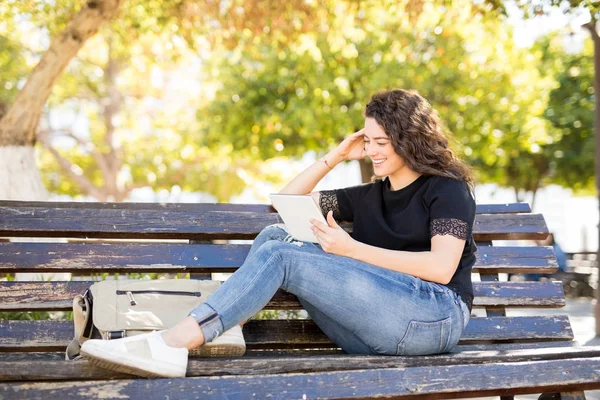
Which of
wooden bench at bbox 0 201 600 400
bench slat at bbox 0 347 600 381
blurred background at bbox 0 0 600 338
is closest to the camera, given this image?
bench slat at bbox 0 347 600 381

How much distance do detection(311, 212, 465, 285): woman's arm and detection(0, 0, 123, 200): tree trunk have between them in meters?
4.72

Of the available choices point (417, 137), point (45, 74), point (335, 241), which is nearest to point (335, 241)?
point (335, 241)

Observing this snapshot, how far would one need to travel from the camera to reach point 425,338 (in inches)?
134

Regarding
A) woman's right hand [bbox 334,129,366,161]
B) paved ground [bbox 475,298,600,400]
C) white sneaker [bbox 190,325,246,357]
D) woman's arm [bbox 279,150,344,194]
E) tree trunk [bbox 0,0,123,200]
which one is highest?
tree trunk [bbox 0,0,123,200]

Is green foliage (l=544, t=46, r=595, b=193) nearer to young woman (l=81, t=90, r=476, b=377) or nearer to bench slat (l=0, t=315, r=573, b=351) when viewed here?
bench slat (l=0, t=315, r=573, b=351)

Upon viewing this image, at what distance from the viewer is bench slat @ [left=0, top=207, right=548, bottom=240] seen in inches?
161

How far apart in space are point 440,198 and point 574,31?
662 cm

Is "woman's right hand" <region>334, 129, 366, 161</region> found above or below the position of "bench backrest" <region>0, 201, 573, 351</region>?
above

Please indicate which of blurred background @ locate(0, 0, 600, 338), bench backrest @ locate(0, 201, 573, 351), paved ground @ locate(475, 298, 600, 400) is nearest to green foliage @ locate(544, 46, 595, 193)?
blurred background @ locate(0, 0, 600, 338)

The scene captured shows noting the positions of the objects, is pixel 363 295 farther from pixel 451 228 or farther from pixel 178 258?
pixel 178 258

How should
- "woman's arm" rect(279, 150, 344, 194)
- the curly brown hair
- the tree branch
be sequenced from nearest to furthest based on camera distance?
the curly brown hair < "woman's arm" rect(279, 150, 344, 194) < the tree branch

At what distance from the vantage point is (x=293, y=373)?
299 cm

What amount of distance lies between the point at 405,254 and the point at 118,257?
5.12ft

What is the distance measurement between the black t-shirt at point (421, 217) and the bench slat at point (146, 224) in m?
0.73
